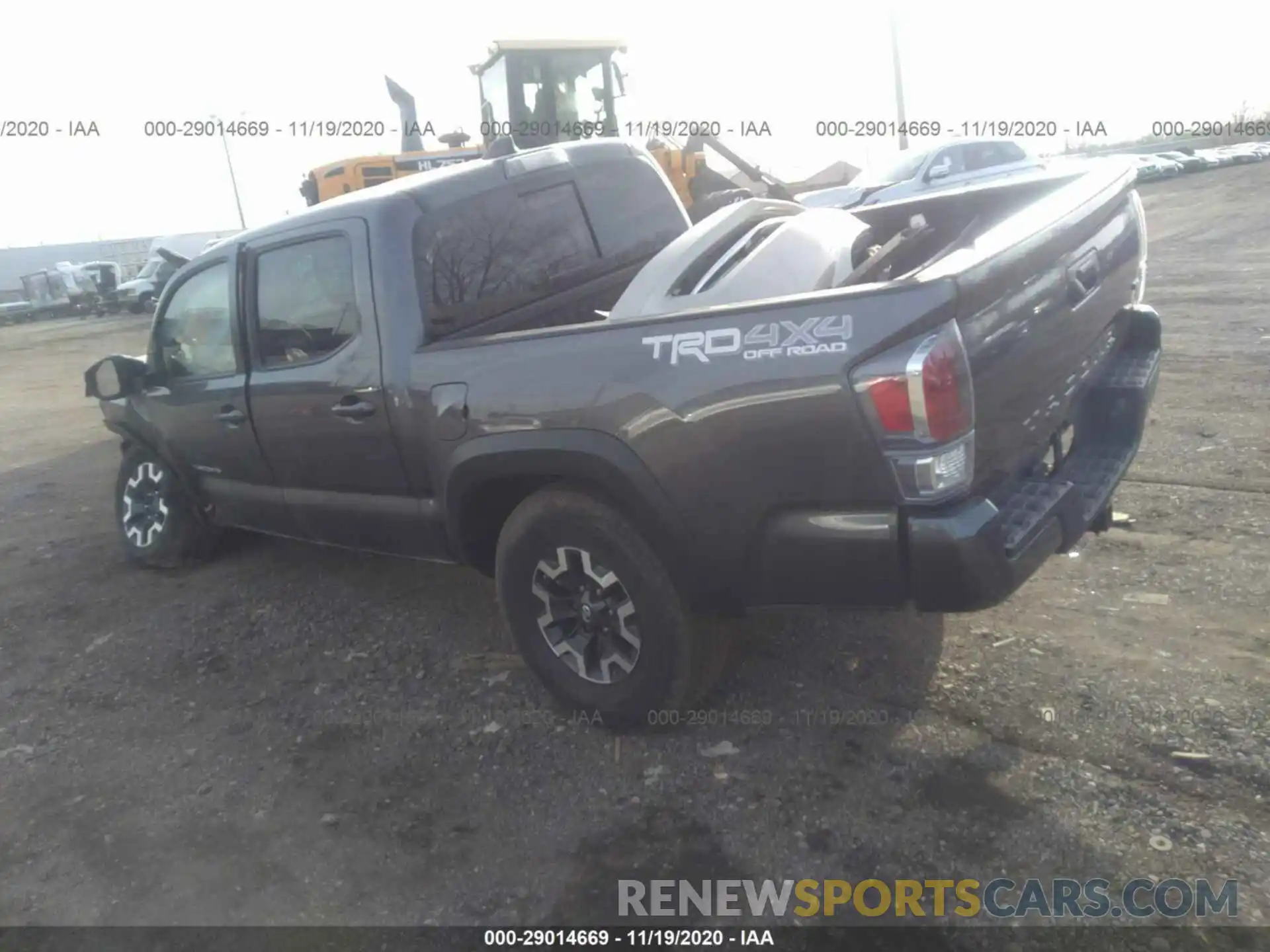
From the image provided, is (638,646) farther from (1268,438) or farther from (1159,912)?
(1268,438)

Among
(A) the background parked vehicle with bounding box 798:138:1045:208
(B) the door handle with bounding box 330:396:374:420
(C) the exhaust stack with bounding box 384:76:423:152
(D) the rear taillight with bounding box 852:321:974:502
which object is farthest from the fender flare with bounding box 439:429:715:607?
(A) the background parked vehicle with bounding box 798:138:1045:208

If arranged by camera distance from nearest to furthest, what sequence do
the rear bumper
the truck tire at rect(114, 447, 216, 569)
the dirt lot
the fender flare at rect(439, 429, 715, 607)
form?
1. the rear bumper
2. the dirt lot
3. the fender flare at rect(439, 429, 715, 607)
4. the truck tire at rect(114, 447, 216, 569)

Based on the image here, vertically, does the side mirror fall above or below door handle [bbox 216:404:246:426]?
above

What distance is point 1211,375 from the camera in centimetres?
712

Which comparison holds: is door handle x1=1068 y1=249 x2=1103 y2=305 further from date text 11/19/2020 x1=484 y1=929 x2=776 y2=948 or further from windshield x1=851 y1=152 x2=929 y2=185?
windshield x1=851 y1=152 x2=929 y2=185

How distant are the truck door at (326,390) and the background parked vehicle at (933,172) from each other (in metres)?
11.5

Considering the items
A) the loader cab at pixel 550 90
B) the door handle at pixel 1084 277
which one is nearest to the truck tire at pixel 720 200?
the door handle at pixel 1084 277

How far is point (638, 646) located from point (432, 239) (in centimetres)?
179

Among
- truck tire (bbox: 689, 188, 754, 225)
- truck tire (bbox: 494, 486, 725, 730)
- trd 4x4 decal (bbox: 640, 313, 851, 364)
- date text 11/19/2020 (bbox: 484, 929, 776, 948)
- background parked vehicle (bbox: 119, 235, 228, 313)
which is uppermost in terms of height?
background parked vehicle (bbox: 119, 235, 228, 313)

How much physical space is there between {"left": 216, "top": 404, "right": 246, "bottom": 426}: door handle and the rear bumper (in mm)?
2813

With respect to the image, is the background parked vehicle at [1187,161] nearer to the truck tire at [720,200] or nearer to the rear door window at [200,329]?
the truck tire at [720,200]

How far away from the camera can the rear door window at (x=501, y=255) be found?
394 cm

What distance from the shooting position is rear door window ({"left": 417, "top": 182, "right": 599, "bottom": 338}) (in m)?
3.94

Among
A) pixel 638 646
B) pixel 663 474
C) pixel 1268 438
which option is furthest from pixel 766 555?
pixel 1268 438
